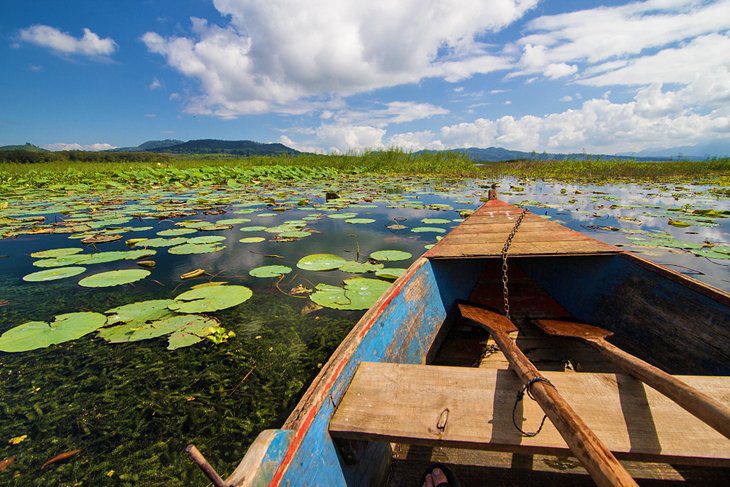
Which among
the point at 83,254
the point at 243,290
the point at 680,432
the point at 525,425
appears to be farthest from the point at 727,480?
the point at 83,254

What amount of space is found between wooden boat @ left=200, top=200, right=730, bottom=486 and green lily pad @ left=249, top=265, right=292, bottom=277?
157 cm

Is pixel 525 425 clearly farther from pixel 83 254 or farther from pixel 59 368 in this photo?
pixel 83 254

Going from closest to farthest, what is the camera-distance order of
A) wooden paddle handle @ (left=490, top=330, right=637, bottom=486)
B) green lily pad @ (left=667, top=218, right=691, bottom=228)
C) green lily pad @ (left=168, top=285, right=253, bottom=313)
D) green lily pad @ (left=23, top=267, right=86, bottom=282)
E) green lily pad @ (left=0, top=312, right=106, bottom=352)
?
wooden paddle handle @ (left=490, top=330, right=637, bottom=486)
green lily pad @ (left=0, top=312, right=106, bottom=352)
green lily pad @ (left=168, top=285, right=253, bottom=313)
green lily pad @ (left=23, top=267, right=86, bottom=282)
green lily pad @ (left=667, top=218, right=691, bottom=228)

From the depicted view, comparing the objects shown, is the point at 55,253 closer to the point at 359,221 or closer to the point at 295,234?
the point at 295,234

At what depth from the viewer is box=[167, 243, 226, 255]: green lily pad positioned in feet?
11.6

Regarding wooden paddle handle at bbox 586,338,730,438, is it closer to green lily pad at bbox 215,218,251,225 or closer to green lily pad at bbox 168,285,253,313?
green lily pad at bbox 168,285,253,313

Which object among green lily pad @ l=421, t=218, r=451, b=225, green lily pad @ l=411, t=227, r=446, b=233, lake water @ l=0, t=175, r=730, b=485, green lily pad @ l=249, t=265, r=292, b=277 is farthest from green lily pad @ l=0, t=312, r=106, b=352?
green lily pad @ l=421, t=218, r=451, b=225

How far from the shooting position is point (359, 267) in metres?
3.20

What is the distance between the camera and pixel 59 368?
1744 millimetres

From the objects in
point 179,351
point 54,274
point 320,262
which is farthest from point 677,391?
point 54,274

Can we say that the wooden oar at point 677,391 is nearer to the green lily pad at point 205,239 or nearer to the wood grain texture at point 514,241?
the wood grain texture at point 514,241

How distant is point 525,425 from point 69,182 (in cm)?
Answer: 1408

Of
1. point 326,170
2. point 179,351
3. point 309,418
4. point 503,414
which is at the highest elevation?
point 326,170

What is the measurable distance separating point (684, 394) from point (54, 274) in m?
4.26
